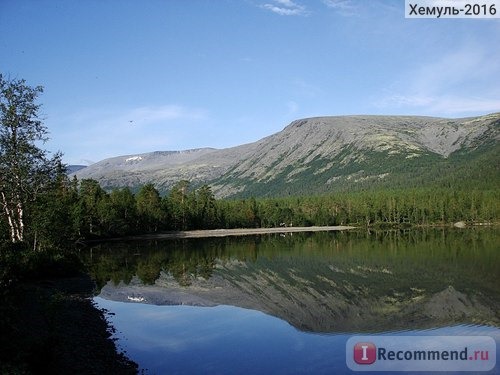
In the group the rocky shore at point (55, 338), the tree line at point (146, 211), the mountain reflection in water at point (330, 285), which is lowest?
the mountain reflection in water at point (330, 285)

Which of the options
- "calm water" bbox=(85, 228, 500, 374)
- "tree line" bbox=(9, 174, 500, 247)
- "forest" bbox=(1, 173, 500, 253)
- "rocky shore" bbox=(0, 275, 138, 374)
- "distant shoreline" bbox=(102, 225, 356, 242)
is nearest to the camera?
"rocky shore" bbox=(0, 275, 138, 374)

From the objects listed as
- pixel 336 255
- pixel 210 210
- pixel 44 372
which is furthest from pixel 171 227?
pixel 44 372

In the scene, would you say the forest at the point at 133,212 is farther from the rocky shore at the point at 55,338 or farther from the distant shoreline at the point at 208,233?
the rocky shore at the point at 55,338

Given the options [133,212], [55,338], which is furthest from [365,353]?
[133,212]

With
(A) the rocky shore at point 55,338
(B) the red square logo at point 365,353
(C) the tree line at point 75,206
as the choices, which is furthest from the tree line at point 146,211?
(B) the red square logo at point 365,353

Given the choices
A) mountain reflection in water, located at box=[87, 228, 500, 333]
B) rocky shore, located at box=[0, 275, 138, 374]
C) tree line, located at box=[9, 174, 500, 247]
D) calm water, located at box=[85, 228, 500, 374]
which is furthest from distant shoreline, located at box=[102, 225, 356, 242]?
rocky shore, located at box=[0, 275, 138, 374]

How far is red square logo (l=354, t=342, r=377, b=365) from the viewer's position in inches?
1073

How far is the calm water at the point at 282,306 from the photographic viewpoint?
27797mm

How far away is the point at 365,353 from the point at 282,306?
14810mm

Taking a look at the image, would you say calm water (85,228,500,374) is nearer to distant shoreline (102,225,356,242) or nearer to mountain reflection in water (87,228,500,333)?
mountain reflection in water (87,228,500,333)

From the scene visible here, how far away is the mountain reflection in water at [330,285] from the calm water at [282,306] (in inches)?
5.3

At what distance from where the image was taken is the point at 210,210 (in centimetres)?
17262

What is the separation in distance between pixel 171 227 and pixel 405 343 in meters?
135

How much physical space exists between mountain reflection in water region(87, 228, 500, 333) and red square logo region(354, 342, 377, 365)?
4.19 m
